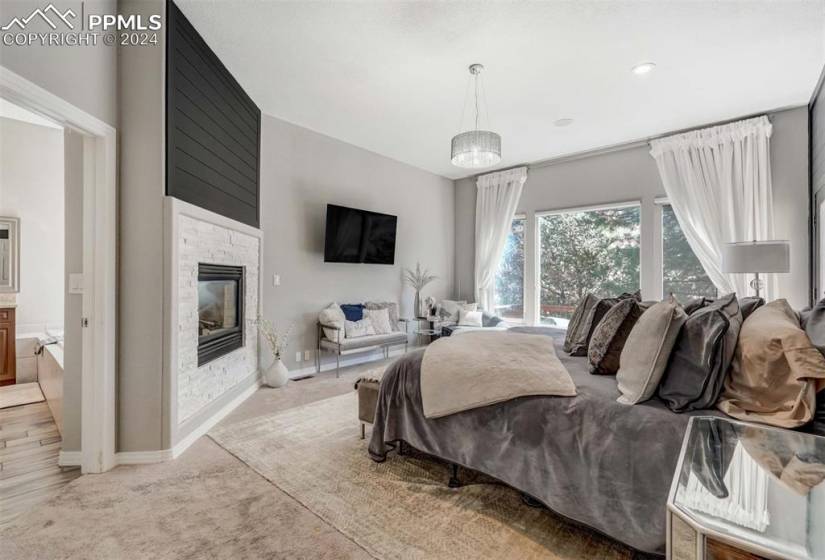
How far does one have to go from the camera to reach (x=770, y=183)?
3.77 metres

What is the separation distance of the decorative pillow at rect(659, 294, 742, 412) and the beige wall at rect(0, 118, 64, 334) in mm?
5865

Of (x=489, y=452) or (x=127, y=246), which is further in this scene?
(x=127, y=246)

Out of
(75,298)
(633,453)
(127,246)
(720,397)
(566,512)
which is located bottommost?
(566,512)

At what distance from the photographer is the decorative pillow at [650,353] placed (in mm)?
1626

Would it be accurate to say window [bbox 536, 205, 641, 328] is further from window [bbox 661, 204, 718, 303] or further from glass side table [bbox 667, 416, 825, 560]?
glass side table [bbox 667, 416, 825, 560]

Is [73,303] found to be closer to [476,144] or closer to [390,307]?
[476,144]

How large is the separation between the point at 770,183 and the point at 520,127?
2540mm

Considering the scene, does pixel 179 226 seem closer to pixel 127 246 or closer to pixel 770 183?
pixel 127 246

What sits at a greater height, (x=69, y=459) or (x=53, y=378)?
(x=53, y=378)

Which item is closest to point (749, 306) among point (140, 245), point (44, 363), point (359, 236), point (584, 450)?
point (584, 450)

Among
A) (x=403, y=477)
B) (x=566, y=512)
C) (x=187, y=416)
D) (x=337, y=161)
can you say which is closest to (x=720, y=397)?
(x=566, y=512)

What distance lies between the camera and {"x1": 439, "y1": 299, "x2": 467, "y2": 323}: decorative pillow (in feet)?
19.4

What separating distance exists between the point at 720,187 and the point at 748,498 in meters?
4.35

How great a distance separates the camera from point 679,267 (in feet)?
14.6
